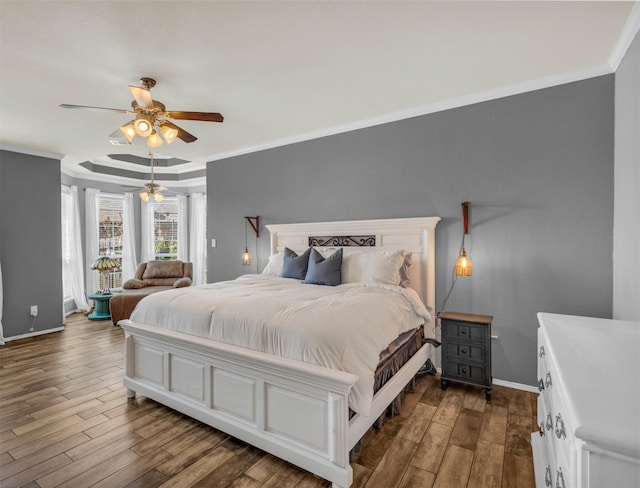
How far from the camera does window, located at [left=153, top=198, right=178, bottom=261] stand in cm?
702

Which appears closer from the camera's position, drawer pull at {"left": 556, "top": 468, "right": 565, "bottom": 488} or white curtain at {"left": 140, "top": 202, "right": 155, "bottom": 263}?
drawer pull at {"left": 556, "top": 468, "right": 565, "bottom": 488}

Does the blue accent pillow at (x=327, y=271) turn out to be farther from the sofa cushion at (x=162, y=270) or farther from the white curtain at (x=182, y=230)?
the white curtain at (x=182, y=230)

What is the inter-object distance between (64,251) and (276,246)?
417 cm

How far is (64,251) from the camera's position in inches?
225

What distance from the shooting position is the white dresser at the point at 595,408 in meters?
0.75

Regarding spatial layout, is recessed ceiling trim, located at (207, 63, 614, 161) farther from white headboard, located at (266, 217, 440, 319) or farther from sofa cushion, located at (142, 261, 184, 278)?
sofa cushion, located at (142, 261, 184, 278)

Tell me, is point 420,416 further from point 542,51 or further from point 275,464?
point 542,51

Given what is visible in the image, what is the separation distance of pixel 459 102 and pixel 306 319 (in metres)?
2.63

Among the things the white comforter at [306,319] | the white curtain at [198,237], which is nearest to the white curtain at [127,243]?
the white curtain at [198,237]

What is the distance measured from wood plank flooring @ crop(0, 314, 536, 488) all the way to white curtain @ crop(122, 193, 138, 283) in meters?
3.79

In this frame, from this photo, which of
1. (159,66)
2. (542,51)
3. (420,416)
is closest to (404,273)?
(420,416)

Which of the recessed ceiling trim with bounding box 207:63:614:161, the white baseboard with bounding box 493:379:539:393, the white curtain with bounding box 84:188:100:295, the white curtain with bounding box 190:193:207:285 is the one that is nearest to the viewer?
the recessed ceiling trim with bounding box 207:63:614:161

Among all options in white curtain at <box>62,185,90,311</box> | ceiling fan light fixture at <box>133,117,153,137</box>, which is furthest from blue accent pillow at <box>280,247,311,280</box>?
white curtain at <box>62,185,90,311</box>

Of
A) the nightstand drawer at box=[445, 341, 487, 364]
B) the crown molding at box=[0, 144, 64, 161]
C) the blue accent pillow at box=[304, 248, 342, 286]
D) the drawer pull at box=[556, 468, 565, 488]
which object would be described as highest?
the crown molding at box=[0, 144, 64, 161]
